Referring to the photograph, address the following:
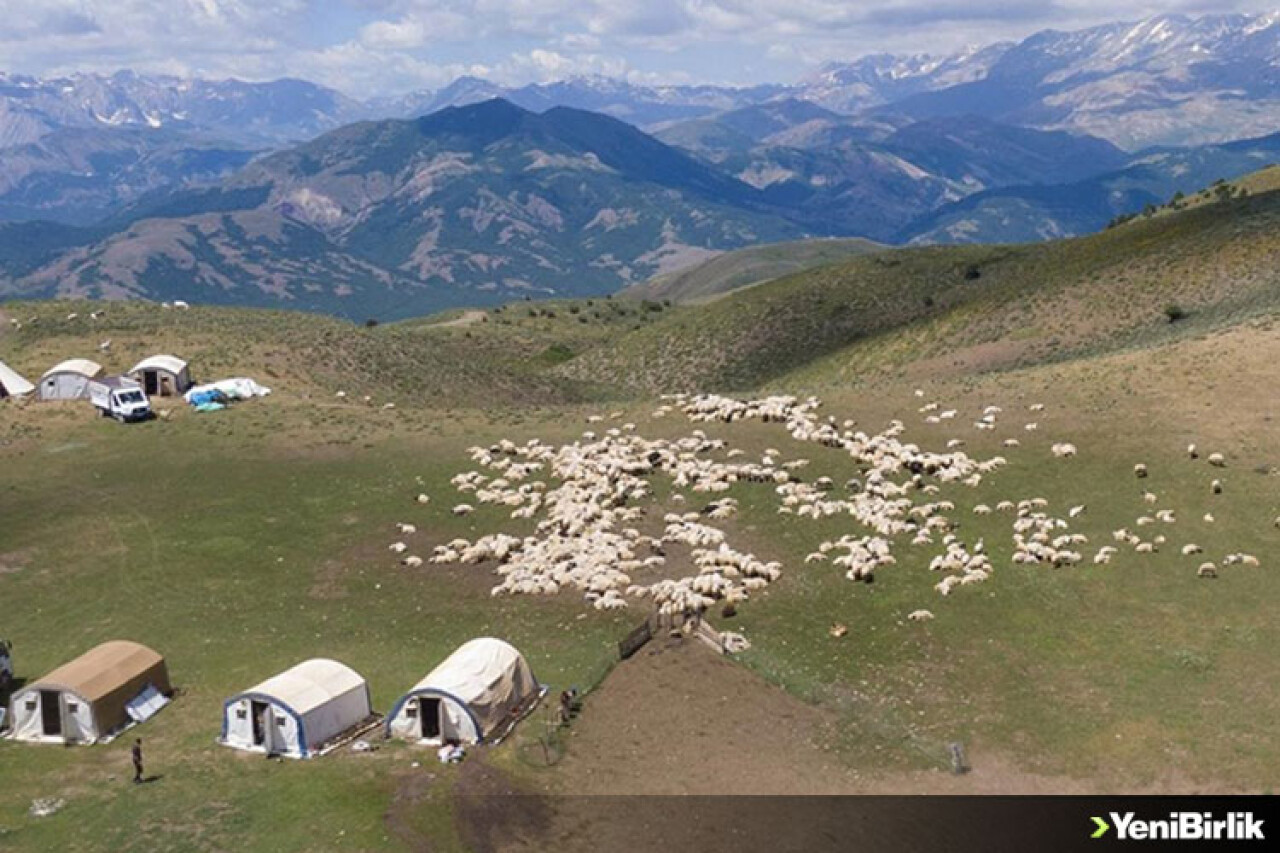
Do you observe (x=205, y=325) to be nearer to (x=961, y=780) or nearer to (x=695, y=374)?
(x=695, y=374)

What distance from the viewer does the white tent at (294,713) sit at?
4266cm

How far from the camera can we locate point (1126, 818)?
3603cm

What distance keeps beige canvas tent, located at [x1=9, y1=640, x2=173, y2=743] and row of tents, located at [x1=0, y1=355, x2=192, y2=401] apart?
5564 cm

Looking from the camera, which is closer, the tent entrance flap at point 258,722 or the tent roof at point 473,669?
the tent roof at point 473,669

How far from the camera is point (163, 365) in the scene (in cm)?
9762

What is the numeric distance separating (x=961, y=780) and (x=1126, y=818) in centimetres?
566

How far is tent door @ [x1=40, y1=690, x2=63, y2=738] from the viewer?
45250 millimetres

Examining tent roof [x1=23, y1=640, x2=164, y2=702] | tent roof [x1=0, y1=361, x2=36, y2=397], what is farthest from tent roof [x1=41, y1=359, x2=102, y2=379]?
tent roof [x1=23, y1=640, x2=164, y2=702]

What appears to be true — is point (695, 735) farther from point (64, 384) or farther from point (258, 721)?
point (64, 384)

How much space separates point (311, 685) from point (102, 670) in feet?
33.7

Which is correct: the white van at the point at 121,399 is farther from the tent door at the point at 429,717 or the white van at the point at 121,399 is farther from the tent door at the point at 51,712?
the tent door at the point at 429,717

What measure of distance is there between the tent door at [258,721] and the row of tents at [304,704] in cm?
4

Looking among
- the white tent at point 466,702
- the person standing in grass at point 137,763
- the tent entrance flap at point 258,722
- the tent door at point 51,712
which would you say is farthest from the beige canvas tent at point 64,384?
the white tent at point 466,702

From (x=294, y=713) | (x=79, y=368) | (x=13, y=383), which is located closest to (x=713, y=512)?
(x=294, y=713)
